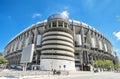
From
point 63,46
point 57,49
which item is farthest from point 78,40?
point 57,49

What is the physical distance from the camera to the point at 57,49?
220 ft

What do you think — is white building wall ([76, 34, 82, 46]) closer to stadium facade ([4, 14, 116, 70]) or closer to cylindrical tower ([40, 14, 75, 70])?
stadium facade ([4, 14, 116, 70])

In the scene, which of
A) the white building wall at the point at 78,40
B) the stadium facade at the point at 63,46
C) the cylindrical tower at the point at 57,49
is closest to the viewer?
the cylindrical tower at the point at 57,49

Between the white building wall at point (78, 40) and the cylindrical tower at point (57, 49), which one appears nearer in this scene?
the cylindrical tower at point (57, 49)

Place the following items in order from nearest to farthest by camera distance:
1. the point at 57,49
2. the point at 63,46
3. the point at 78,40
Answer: the point at 57,49
the point at 63,46
the point at 78,40

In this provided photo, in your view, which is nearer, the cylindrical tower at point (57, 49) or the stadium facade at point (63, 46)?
the cylindrical tower at point (57, 49)

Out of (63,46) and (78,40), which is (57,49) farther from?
(78,40)

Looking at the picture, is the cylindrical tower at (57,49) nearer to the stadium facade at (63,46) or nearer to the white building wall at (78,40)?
the stadium facade at (63,46)

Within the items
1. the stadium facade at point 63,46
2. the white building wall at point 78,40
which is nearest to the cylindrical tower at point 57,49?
the stadium facade at point 63,46

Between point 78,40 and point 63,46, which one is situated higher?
point 78,40

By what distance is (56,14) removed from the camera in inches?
3140

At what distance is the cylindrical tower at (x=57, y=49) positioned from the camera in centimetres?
6600

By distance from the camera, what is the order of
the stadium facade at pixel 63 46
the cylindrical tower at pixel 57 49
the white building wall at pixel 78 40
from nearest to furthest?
the cylindrical tower at pixel 57 49 → the stadium facade at pixel 63 46 → the white building wall at pixel 78 40

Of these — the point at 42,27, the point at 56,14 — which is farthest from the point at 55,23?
the point at 42,27
